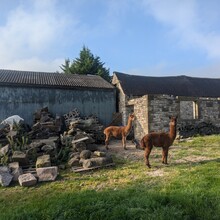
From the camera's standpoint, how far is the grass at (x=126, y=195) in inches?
206

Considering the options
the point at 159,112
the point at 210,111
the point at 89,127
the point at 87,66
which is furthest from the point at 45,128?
the point at 87,66

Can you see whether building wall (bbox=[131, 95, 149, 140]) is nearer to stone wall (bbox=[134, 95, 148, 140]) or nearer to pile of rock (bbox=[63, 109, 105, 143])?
stone wall (bbox=[134, 95, 148, 140])

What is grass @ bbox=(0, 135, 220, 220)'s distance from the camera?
5.23 meters

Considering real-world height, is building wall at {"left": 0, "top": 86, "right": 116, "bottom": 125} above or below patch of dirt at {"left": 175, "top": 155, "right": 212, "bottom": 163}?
above

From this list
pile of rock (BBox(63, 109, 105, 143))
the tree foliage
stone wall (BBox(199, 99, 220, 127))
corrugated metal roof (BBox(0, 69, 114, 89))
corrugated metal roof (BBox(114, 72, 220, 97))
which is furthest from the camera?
the tree foliage

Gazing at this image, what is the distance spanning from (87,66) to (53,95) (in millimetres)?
14284

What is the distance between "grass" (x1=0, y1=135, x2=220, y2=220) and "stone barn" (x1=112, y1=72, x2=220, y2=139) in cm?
726

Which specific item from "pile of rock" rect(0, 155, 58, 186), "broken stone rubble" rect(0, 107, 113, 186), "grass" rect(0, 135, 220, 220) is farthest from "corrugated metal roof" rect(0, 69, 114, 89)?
"grass" rect(0, 135, 220, 220)

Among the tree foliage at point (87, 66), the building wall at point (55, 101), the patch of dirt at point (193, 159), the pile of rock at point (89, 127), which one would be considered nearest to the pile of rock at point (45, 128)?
the pile of rock at point (89, 127)

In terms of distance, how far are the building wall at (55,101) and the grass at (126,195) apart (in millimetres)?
10130

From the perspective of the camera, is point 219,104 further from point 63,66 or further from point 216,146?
point 63,66

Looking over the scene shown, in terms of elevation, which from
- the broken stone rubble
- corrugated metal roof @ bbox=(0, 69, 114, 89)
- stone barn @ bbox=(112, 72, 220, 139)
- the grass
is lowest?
the grass

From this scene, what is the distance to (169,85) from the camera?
22594mm

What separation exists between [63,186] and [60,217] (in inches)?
84.2
